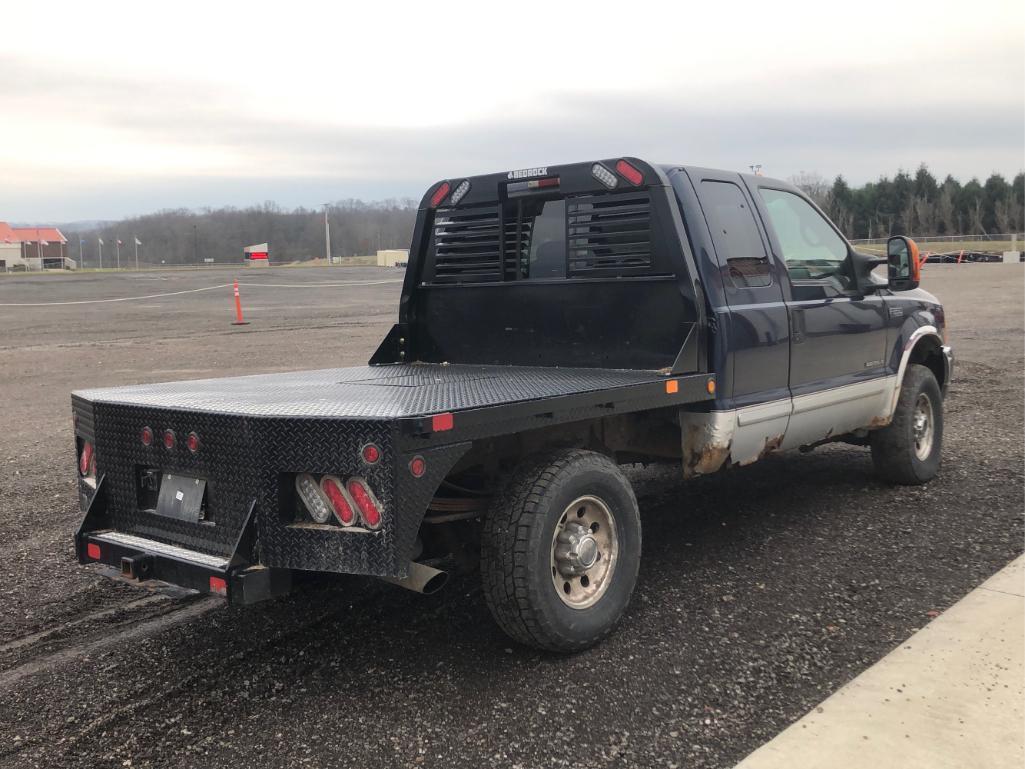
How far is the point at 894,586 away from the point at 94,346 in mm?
16440

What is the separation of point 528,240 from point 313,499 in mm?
2526

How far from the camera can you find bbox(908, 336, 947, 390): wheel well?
6.90 meters

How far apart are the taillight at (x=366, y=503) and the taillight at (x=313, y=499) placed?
0.14m

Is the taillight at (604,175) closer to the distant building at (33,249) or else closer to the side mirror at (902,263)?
the side mirror at (902,263)

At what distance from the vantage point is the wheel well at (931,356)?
6.90 m

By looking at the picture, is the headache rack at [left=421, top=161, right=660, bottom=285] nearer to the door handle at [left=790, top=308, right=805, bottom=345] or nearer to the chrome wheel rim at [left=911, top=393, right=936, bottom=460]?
the door handle at [left=790, top=308, right=805, bottom=345]

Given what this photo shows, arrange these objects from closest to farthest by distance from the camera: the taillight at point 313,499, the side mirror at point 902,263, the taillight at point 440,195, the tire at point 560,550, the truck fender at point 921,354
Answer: the taillight at point 313,499, the tire at point 560,550, the taillight at point 440,195, the side mirror at point 902,263, the truck fender at point 921,354

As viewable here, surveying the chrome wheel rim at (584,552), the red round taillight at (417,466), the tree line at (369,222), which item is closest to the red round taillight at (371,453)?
the red round taillight at (417,466)

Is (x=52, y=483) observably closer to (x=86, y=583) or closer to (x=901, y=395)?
(x=86, y=583)

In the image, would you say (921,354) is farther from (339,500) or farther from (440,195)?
(339,500)

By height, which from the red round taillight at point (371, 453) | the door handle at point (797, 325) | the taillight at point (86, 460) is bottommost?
the taillight at point (86, 460)

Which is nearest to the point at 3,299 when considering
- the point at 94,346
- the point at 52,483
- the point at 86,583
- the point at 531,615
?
the point at 94,346

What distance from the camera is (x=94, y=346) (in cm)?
1798

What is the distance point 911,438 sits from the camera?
21.6ft
